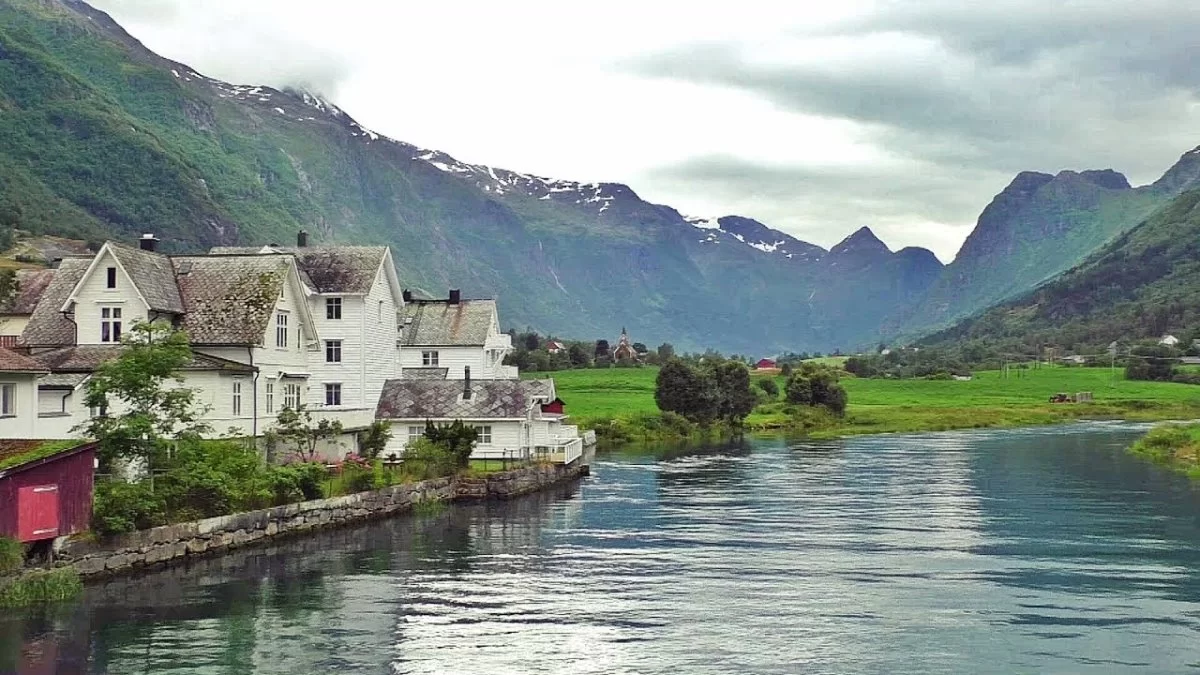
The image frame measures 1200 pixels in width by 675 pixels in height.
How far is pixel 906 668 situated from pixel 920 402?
150m

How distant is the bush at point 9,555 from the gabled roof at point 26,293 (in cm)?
3513

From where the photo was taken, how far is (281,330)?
66.0 meters

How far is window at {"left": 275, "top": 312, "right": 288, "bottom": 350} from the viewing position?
65.2 meters

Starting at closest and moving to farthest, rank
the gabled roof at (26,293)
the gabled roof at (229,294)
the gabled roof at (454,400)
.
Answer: the gabled roof at (229,294)
the gabled roof at (26,293)
the gabled roof at (454,400)

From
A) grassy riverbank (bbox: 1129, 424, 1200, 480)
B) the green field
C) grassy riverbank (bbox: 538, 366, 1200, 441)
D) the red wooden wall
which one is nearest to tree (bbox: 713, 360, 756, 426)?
grassy riverbank (bbox: 538, 366, 1200, 441)

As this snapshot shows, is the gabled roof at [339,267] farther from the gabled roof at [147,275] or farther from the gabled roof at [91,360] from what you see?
the gabled roof at [91,360]

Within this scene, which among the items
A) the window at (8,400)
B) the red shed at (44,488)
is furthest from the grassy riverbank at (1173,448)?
the window at (8,400)

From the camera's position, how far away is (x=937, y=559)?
163 feet

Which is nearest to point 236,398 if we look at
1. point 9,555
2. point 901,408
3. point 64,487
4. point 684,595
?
point 64,487

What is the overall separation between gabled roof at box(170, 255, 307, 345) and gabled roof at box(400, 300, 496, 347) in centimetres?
3322

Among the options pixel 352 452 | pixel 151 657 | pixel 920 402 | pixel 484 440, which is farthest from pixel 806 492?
pixel 920 402

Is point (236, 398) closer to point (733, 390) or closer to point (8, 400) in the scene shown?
→ point (8, 400)

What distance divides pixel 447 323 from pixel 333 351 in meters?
22.5

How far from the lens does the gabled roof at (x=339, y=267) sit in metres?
77.9
